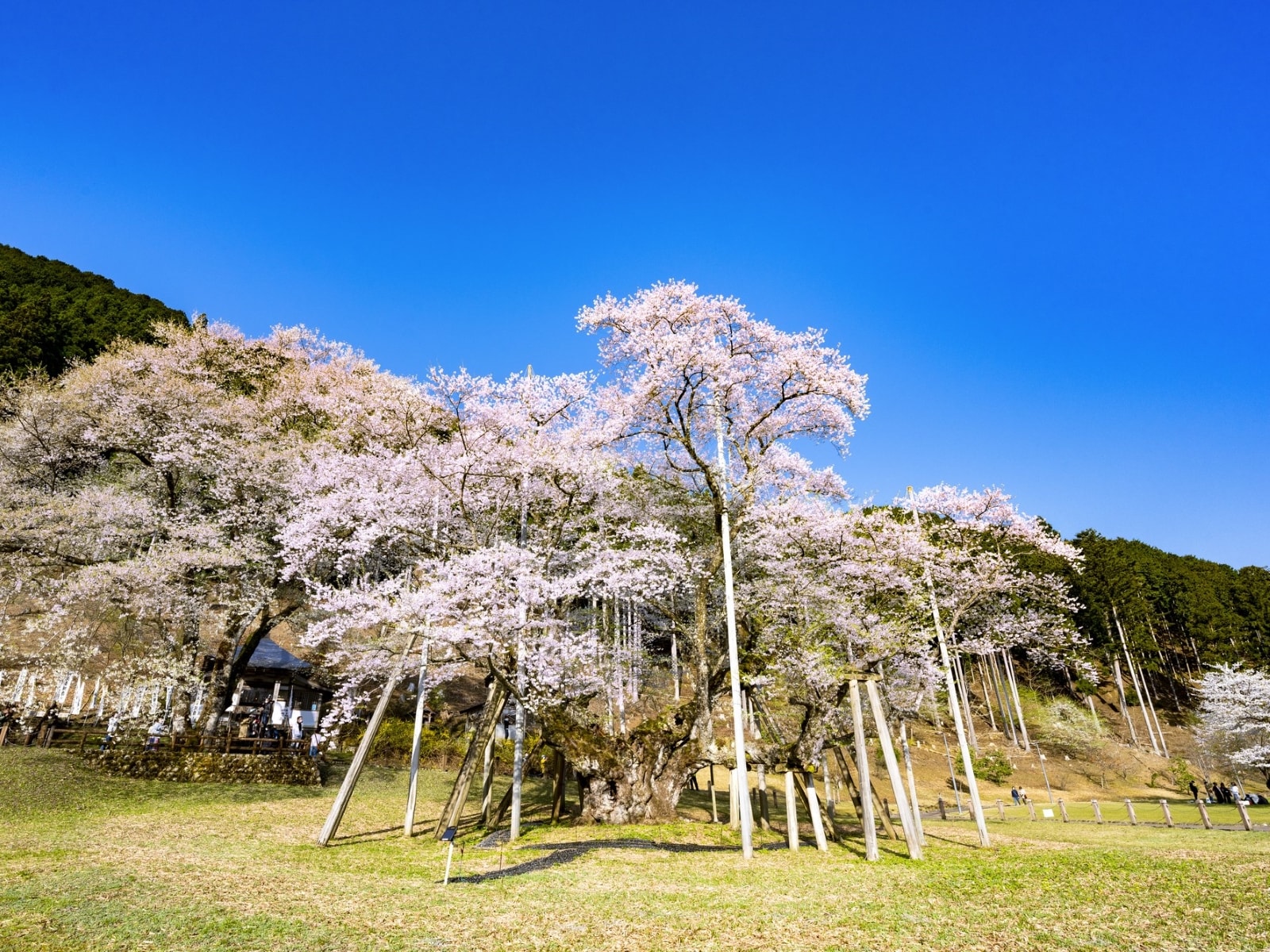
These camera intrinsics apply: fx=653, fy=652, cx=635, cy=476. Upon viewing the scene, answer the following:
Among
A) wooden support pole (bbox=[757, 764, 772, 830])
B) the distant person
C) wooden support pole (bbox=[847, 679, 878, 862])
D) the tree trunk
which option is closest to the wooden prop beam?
wooden support pole (bbox=[847, 679, 878, 862])

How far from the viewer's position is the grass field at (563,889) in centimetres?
734

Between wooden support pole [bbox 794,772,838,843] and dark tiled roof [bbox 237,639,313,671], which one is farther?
dark tiled roof [bbox 237,639,313,671]

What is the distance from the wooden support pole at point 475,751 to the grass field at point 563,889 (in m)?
0.84

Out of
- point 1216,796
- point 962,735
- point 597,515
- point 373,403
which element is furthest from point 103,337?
point 1216,796

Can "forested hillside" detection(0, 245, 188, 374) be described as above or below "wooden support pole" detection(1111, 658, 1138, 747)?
above

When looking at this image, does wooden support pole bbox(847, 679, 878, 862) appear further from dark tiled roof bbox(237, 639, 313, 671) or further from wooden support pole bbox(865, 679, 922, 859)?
dark tiled roof bbox(237, 639, 313, 671)

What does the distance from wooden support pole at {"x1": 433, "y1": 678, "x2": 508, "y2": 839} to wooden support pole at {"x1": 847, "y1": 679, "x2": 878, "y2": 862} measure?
802 cm

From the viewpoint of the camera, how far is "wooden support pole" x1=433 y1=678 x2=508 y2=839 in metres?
15.7

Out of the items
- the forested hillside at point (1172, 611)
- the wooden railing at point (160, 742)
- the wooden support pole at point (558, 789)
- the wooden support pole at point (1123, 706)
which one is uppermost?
the forested hillside at point (1172, 611)

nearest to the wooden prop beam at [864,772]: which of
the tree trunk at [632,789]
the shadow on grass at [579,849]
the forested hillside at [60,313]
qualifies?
the shadow on grass at [579,849]

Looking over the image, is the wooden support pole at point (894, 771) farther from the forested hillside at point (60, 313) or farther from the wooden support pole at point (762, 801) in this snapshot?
the forested hillside at point (60, 313)

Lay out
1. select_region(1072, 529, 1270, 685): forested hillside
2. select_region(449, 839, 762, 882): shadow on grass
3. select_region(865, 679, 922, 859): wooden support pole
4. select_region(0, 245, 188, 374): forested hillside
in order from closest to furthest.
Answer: select_region(449, 839, 762, 882): shadow on grass
select_region(865, 679, 922, 859): wooden support pole
select_region(0, 245, 188, 374): forested hillside
select_region(1072, 529, 1270, 685): forested hillside

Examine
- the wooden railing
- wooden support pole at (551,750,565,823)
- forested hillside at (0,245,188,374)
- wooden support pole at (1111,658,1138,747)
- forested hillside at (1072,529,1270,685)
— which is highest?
forested hillside at (0,245,188,374)

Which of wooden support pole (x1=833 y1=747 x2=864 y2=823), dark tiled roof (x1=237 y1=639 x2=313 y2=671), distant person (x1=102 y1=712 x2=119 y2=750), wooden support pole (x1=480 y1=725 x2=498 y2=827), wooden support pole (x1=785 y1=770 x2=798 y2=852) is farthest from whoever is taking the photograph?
dark tiled roof (x1=237 y1=639 x2=313 y2=671)
